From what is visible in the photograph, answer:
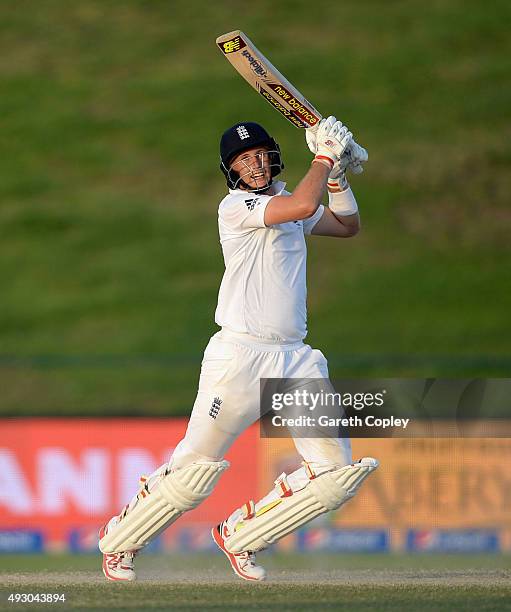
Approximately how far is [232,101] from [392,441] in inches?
349

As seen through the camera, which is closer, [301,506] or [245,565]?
[301,506]

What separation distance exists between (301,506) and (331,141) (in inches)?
53.6

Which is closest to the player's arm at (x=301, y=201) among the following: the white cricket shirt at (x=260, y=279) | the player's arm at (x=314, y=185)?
the player's arm at (x=314, y=185)

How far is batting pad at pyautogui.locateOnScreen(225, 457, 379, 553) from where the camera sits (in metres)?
4.48

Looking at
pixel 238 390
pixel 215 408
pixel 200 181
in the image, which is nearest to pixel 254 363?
pixel 238 390

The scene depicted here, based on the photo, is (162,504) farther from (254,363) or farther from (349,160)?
(349,160)

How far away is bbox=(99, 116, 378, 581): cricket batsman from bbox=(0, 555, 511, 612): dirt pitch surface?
0.20 metres

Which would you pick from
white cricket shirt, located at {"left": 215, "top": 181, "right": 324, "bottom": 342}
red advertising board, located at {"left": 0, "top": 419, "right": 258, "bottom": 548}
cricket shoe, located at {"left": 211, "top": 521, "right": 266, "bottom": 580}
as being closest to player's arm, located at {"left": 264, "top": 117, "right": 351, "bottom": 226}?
white cricket shirt, located at {"left": 215, "top": 181, "right": 324, "bottom": 342}

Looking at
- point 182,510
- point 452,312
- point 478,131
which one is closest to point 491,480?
point 182,510

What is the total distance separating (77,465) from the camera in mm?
6746

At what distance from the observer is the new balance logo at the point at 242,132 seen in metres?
4.55

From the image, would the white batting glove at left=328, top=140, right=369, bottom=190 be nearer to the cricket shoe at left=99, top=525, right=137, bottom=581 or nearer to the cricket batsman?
the cricket batsman

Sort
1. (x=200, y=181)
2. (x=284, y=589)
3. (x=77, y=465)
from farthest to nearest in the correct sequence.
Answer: (x=200, y=181) < (x=77, y=465) < (x=284, y=589)

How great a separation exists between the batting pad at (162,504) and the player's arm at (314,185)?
977 mm
